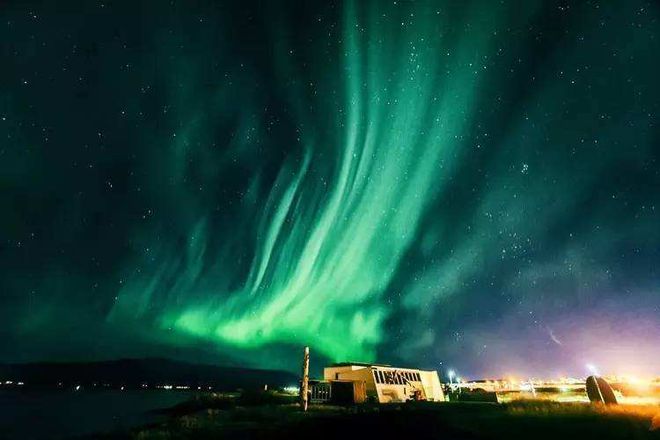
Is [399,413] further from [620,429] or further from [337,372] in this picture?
[337,372]

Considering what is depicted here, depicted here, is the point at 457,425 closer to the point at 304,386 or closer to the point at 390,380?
the point at 304,386

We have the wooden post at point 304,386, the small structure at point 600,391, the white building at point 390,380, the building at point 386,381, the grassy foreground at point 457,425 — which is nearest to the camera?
the grassy foreground at point 457,425

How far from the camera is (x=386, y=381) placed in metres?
42.9

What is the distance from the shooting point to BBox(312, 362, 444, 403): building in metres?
40.3

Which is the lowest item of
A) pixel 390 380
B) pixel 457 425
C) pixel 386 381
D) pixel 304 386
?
pixel 457 425

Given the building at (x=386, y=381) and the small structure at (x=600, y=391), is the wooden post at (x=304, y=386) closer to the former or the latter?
the building at (x=386, y=381)

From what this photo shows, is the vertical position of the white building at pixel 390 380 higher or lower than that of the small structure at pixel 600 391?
higher

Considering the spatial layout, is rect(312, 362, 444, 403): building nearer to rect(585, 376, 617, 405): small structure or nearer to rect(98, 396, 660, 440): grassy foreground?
rect(98, 396, 660, 440): grassy foreground

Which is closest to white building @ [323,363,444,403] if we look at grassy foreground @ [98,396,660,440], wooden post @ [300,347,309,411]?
wooden post @ [300,347,309,411]

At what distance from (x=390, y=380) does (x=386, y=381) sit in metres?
1.10

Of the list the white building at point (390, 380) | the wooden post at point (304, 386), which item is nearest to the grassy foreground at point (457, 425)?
the wooden post at point (304, 386)

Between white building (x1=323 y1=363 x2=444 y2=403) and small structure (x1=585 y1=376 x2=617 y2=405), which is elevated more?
white building (x1=323 y1=363 x2=444 y2=403)

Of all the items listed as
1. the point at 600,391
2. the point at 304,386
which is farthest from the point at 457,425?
the point at 304,386

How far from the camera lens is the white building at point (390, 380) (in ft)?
134
